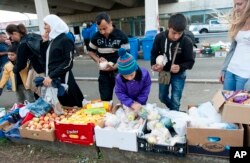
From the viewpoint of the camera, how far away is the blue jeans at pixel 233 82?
7.98 ft

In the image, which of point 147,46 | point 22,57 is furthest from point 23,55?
point 147,46

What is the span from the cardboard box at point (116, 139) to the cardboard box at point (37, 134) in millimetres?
598

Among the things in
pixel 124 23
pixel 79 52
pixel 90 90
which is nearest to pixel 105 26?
pixel 90 90

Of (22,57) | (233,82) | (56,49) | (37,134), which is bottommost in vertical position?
(37,134)

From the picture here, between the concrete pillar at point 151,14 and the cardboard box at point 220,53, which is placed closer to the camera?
the cardboard box at point 220,53

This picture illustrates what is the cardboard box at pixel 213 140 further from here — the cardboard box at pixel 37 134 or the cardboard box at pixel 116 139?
the cardboard box at pixel 37 134

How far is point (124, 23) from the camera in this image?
26.1 m

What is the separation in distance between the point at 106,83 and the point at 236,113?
1.86 meters

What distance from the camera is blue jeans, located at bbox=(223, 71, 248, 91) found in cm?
243

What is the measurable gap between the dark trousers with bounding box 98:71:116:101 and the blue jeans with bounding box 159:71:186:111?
0.70 meters

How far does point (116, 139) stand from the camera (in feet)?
8.61

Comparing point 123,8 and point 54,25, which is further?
point 123,8

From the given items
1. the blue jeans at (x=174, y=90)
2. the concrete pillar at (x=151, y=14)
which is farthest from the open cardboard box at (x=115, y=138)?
the concrete pillar at (x=151, y=14)

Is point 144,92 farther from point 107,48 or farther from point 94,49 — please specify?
point 94,49
